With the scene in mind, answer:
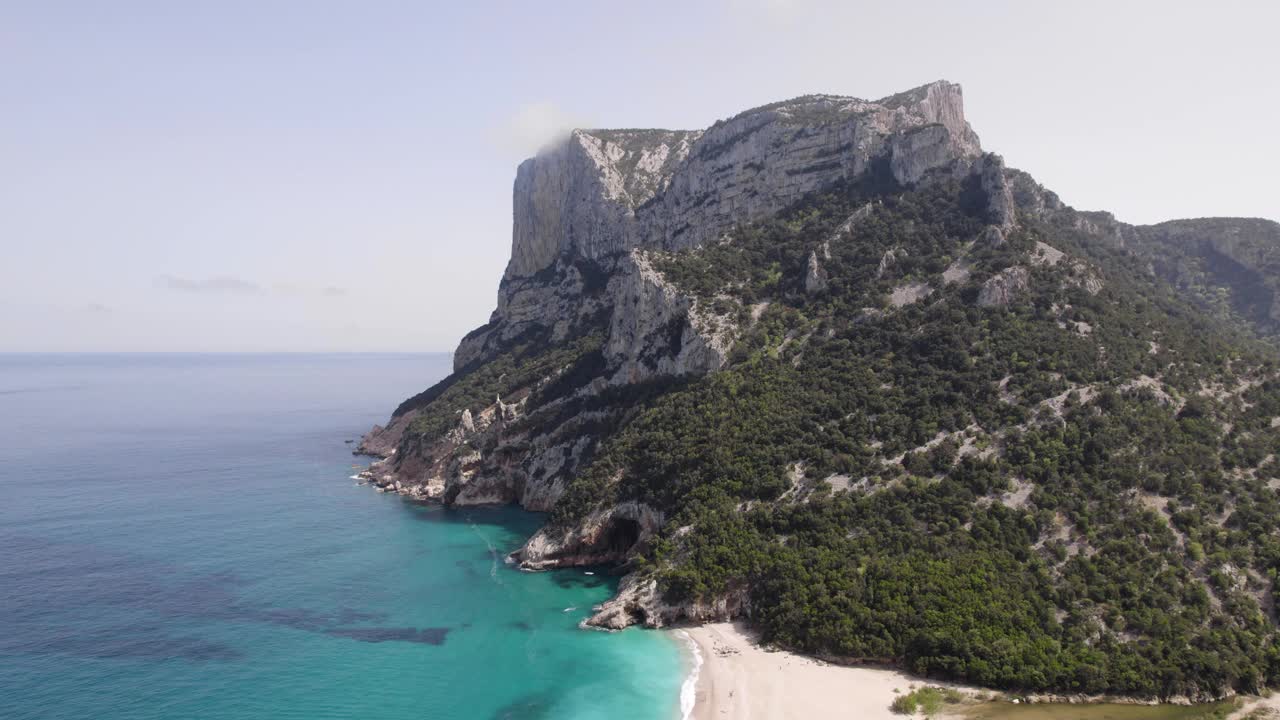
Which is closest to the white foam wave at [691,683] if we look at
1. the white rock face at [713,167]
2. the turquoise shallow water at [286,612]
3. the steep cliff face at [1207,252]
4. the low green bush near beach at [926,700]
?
the turquoise shallow water at [286,612]

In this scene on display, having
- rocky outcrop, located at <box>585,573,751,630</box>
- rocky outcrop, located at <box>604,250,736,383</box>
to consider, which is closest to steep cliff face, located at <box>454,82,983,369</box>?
rocky outcrop, located at <box>604,250,736,383</box>

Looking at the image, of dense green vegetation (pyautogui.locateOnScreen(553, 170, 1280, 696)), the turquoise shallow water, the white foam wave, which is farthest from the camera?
dense green vegetation (pyautogui.locateOnScreen(553, 170, 1280, 696))

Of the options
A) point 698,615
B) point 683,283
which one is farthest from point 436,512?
point 698,615

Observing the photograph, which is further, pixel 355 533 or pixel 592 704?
pixel 355 533

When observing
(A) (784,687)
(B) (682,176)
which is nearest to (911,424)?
(A) (784,687)

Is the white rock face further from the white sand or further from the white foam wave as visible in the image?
the white sand

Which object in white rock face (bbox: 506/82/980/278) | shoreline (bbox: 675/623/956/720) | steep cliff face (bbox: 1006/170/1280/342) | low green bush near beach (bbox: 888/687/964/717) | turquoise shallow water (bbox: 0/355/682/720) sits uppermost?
white rock face (bbox: 506/82/980/278)

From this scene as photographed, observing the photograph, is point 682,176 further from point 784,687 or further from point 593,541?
point 784,687

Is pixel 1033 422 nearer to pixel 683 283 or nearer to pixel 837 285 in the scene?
pixel 837 285
